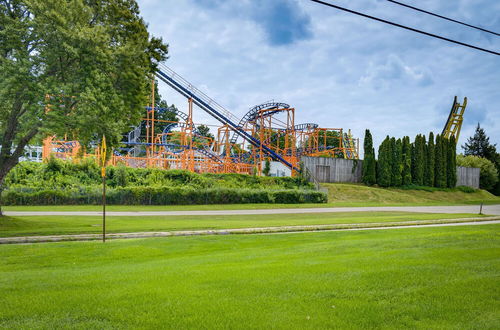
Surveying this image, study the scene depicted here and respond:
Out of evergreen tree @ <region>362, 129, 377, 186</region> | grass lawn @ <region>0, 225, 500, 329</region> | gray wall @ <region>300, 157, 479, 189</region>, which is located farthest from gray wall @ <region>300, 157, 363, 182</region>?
grass lawn @ <region>0, 225, 500, 329</region>

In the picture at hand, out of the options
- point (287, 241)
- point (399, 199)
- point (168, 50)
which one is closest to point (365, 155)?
point (399, 199)

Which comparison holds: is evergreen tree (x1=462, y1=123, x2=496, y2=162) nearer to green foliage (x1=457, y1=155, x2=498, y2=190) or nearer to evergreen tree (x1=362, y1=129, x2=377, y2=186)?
green foliage (x1=457, y1=155, x2=498, y2=190)

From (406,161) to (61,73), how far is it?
39.5 m

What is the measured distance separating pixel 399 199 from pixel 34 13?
115 feet

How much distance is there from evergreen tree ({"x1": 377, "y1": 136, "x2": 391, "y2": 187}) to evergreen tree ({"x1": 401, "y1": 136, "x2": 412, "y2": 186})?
237 centimetres

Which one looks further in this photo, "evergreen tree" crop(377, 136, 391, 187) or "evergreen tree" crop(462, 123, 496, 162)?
"evergreen tree" crop(462, 123, 496, 162)

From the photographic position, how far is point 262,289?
17.8ft

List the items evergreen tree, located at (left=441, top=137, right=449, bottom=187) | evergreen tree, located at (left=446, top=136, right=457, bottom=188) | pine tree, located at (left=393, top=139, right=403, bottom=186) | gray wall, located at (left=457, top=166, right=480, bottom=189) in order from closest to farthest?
pine tree, located at (left=393, top=139, right=403, bottom=186) < evergreen tree, located at (left=441, top=137, right=449, bottom=187) < evergreen tree, located at (left=446, top=136, right=457, bottom=188) < gray wall, located at (left=457, top=166, right=480, bottom=189)

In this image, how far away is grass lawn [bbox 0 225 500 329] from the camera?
440cm

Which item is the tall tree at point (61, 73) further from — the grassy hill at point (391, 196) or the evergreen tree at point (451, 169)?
the evergreen tree at point (451, 169)

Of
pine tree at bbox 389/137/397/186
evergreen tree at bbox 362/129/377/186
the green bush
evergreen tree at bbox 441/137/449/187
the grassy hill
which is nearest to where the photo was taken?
the green bush

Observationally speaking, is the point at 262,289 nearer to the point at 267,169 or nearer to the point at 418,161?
the point at 267,169

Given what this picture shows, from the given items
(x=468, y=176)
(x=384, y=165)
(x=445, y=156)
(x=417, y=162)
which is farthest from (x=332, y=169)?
(x=468, y=176)

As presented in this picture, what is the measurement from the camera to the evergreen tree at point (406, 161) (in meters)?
44.2
